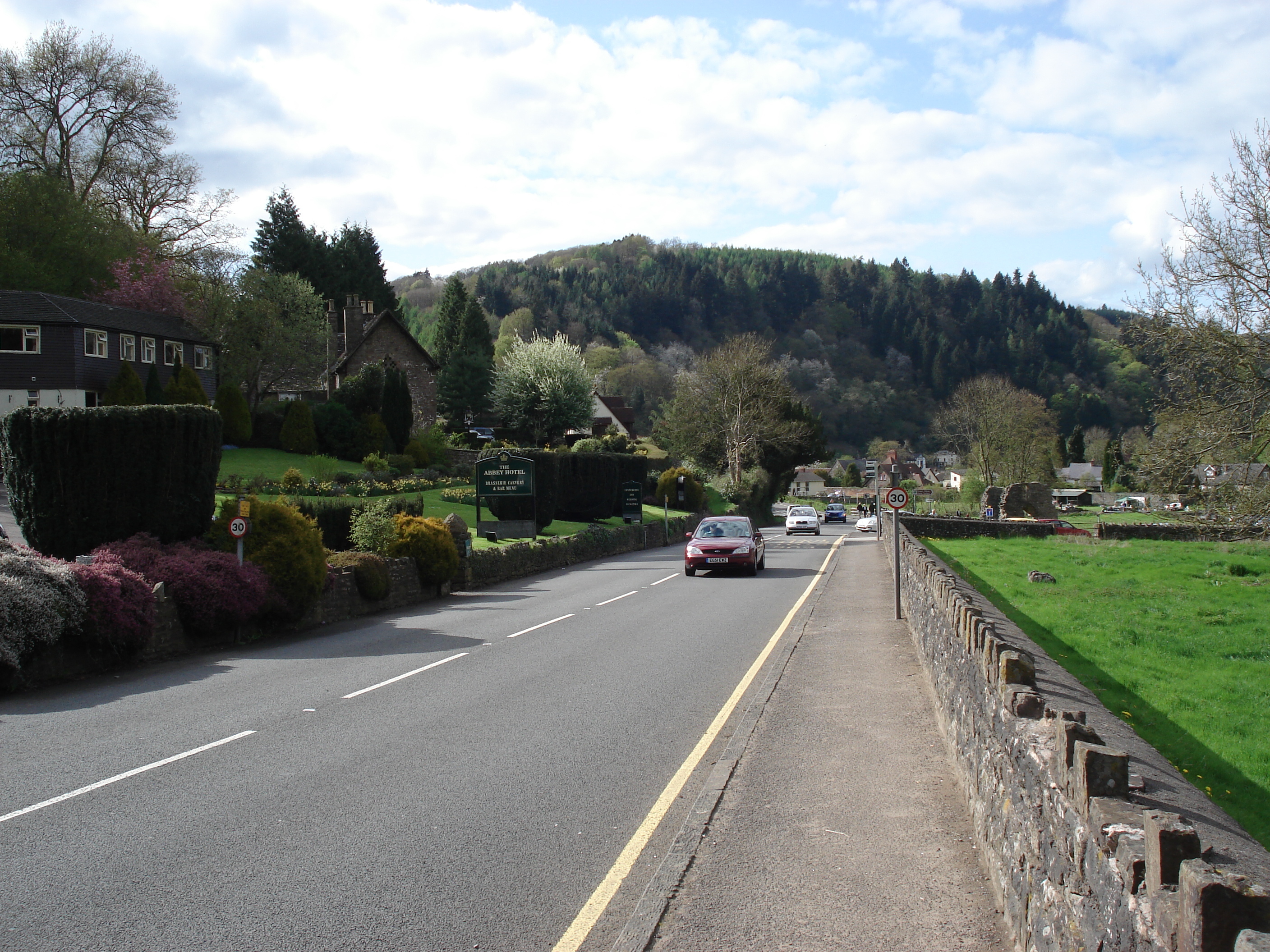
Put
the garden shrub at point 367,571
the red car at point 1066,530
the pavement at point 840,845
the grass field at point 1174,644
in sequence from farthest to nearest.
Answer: the red car at point 1066,530
the garden shrub at point 367,571
the grass field at point 1174,644
the pavement at point 840,845

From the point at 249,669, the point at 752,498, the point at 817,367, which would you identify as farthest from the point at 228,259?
the point at 817,367

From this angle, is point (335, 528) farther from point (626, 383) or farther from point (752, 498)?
point (626, 383)

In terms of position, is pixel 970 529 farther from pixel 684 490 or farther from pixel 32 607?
pixel 32 607

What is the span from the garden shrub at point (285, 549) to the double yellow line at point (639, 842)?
27.6ft

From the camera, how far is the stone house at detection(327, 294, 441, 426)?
64750 millimetres

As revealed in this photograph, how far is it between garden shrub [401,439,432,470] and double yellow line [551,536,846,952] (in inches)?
1709

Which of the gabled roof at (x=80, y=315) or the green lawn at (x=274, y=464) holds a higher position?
the gabled roof at (x=80, y=315)

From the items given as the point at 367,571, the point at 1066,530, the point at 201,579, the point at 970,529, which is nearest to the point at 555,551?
the point at 367,571

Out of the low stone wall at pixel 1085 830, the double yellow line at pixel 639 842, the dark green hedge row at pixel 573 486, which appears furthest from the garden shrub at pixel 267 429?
the low stone wall at pixel 1085 830

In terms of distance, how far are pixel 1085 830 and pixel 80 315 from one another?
49.2 metres

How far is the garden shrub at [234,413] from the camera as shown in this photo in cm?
4819

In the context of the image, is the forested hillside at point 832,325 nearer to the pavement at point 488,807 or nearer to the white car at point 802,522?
the white car at point 802,522

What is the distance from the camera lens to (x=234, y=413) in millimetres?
48375

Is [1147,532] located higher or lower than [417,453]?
lower
